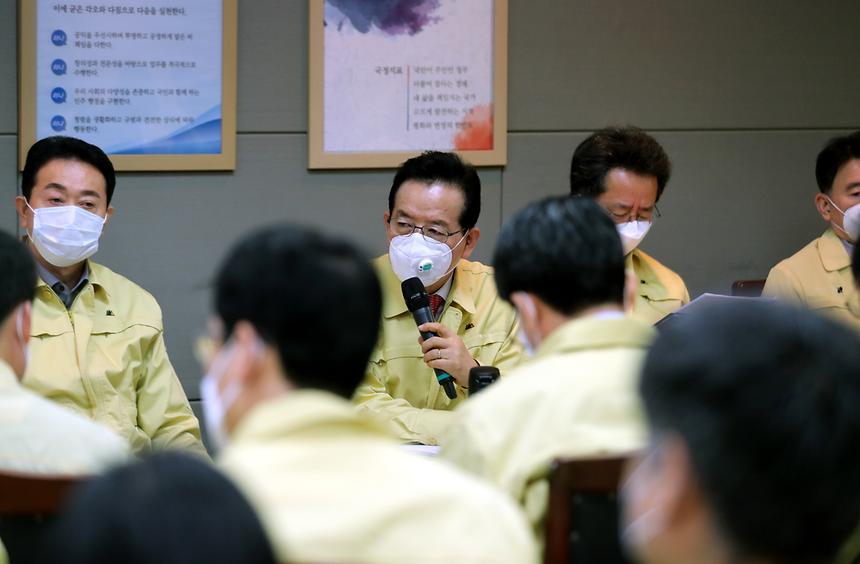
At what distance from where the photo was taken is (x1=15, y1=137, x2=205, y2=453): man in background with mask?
10.7 feet

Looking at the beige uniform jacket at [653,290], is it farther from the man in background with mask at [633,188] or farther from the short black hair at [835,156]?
the short black hair at [835,156]

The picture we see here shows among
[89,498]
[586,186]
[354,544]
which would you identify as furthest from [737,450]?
[586,186]

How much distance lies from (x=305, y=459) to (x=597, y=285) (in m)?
0.96

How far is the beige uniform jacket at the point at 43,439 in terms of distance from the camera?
1.83m

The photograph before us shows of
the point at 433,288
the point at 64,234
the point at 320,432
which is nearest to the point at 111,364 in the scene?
the point at 64,234

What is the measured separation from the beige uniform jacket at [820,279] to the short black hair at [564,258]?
1891mm

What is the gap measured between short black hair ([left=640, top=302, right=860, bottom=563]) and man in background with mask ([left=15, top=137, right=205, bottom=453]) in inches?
97.6

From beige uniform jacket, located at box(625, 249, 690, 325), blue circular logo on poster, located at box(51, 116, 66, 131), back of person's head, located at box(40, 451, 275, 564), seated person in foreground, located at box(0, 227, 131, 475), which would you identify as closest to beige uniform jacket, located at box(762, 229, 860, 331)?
beige uniform jacket, located at box(625, 249, 690, 325)

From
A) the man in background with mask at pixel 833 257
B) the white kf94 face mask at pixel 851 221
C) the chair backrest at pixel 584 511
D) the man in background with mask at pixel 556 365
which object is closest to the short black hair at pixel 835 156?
the man in background with mask at pixel 833 257

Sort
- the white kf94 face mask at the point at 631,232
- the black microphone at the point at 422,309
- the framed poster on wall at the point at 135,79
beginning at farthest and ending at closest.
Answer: the framed poster on wall at the point at 135,79
the white kf94 face mask at the point at 631,232
the black microphone at the point at 422,309

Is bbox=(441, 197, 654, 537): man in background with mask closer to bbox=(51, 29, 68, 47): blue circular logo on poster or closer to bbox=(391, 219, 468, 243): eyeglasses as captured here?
bbox=(391, 219, 468, 243): eyeglasses

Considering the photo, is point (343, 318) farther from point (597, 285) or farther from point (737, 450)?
point (597, 285)

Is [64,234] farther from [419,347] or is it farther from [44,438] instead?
[44,438]

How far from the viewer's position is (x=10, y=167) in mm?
3820
